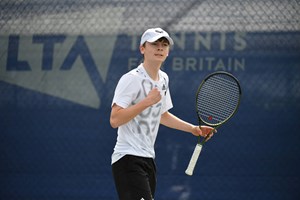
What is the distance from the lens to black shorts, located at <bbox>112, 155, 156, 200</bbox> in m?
2.95

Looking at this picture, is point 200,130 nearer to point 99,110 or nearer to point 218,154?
point 218,154

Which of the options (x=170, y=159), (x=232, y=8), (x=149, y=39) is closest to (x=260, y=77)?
(x=232, y=8)

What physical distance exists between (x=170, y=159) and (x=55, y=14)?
133 centimetres

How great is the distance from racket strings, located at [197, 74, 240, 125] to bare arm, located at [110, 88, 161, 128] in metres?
0.73

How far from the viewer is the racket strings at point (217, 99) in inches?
141

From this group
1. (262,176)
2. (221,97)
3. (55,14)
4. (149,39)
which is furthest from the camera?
(55,14)

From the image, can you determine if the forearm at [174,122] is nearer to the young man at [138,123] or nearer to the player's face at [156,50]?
the young man at [138,123]

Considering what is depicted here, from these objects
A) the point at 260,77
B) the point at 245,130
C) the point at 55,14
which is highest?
the point at 55,14

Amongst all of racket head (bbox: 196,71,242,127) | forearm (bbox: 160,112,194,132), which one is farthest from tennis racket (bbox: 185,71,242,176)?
forearm (bbox: 160,112,194,132)

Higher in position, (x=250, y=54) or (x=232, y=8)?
(x=232, y=8)

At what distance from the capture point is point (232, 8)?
4.30m

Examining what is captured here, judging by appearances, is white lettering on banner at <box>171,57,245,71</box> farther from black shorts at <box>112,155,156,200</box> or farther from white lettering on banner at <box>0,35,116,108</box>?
black shorts at <box>112,155,156,200</box>

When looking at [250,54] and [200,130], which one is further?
[250,54]

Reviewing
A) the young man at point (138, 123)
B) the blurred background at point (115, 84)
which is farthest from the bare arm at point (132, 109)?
the blurred background at point (115, 84)
